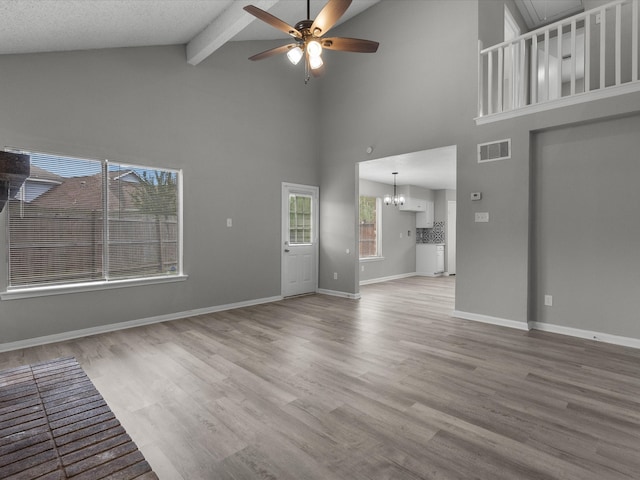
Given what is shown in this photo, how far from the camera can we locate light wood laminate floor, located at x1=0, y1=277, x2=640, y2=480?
71.7 inches

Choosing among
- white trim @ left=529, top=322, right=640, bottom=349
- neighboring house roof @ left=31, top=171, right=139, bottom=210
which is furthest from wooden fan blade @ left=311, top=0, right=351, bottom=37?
white trim @ left=529, top=322, right=640, bottom=349

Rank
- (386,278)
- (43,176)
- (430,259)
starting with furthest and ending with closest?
(430,259) → (386,278) → (43,176)

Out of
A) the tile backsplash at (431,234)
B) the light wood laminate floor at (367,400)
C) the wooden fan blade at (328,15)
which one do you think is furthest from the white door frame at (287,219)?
the tile backsplash at (431,234)

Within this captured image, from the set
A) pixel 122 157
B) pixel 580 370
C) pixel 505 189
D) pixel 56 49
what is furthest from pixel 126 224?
pixel 580 370

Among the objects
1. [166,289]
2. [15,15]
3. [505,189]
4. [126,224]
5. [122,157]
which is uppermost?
[15,15]

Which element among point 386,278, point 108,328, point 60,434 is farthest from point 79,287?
point 386,278

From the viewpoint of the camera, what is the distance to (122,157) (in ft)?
13.8

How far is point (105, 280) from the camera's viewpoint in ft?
13.7

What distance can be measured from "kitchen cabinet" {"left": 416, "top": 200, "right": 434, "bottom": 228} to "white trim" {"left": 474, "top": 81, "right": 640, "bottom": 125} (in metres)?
5.44

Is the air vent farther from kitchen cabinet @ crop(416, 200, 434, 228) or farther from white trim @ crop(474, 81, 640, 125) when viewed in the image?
kitchen cabinet @ crop(416, 200, 434, 228)

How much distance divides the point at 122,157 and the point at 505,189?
492 cm

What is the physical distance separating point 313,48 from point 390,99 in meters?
2.92

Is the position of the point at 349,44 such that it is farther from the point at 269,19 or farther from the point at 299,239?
the point at 299,239

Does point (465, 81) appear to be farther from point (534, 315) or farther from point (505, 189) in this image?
point (534, 315)
